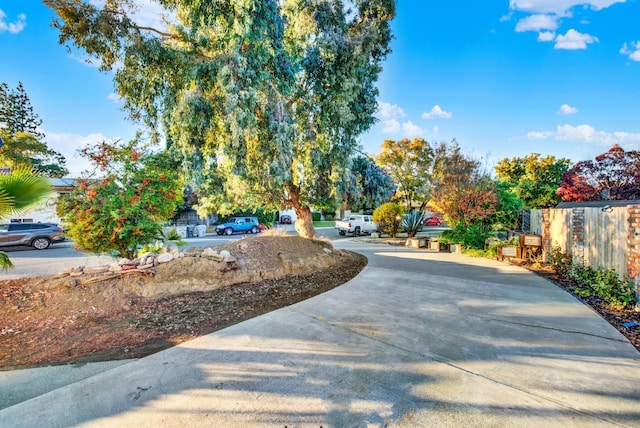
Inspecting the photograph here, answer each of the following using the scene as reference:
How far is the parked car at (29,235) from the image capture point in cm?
1419

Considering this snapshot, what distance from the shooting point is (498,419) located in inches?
91.4

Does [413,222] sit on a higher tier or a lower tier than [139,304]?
higher

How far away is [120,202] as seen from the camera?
6105 mm

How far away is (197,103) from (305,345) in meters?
6.65

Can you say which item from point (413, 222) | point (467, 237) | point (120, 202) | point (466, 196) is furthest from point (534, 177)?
point (120, 202)

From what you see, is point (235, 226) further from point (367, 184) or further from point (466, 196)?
point (466, 196)

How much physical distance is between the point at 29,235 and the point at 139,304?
47.5 feet

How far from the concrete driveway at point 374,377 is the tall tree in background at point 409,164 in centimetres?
2064

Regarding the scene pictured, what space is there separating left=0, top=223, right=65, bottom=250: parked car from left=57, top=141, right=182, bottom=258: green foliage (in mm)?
11181

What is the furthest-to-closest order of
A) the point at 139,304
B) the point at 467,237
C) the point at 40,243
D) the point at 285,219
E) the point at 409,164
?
the point at 285,219 < the point at 409,164 < the point at 40,243 < the point at 467,237 < the point at 139,304

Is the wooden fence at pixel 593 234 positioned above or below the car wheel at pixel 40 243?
above

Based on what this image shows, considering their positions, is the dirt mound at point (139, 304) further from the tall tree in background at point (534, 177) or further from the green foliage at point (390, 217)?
the tall tree in background at point (534, 177)

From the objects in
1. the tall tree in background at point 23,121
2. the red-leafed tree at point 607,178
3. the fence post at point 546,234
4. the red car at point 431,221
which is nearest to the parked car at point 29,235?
the tall tree in background at point 23,121

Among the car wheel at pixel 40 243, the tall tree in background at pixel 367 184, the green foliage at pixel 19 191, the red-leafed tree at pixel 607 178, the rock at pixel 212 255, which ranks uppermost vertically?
the red-leafed tree at pixel 607 178
